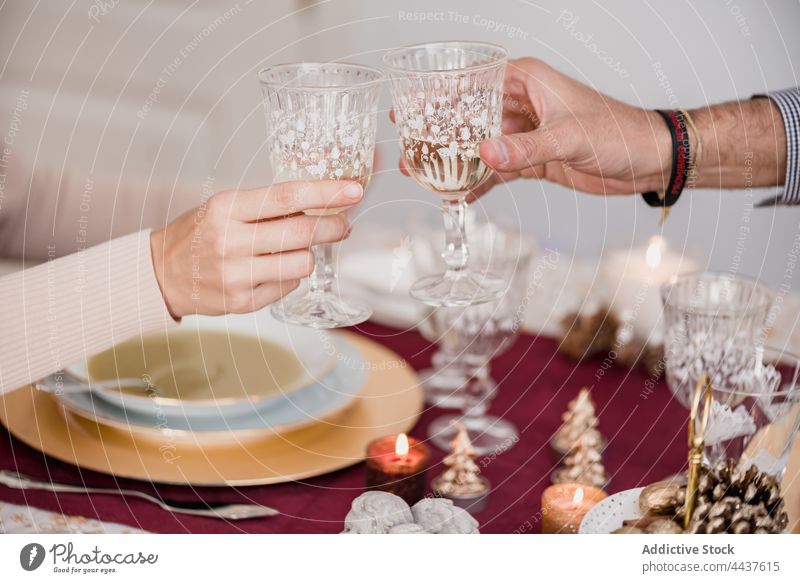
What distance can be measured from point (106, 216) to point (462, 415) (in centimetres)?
42

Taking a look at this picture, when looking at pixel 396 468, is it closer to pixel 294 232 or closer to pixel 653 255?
pixel 294 232

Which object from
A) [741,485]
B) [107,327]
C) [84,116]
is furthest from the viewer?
[84,116]

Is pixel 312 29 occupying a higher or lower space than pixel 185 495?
higher

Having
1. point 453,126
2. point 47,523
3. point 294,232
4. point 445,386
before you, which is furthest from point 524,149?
point 47,523

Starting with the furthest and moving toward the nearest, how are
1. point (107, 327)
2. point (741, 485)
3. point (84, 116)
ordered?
1. point (84, 116)
2. point (107, 327)
3. point (741, 485)

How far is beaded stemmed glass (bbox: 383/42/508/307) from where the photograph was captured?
548 mm

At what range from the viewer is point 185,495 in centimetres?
62

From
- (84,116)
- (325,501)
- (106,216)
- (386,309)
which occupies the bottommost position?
(325,501)

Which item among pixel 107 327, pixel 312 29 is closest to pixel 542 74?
pixel 312 29

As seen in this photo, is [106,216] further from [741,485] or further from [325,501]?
[741,485]

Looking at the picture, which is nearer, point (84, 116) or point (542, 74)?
point (542, 74)

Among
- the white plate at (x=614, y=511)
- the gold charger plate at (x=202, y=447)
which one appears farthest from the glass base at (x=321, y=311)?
the white plate at (x=614, y=511)

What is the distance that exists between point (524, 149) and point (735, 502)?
29cm

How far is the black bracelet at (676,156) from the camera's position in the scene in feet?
2.44
